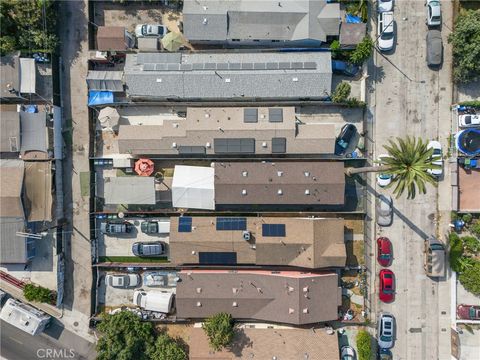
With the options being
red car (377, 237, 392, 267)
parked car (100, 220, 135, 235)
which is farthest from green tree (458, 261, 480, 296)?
parked car (100, 220, 135, 235)

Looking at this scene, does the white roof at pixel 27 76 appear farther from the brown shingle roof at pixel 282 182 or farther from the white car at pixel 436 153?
the white car at pixel 436 153

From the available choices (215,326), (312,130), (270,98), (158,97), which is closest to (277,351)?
(215,326)

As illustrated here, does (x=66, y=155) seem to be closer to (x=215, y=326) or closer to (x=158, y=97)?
(x=158, y=97)

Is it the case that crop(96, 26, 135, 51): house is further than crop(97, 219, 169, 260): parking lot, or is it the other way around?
crop(97, 219, 169, 260): parking lot

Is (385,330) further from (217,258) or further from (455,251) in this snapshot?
(217,258)

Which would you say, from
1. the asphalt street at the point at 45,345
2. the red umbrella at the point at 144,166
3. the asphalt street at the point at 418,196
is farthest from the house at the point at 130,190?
the asphalt street at the point at 418,196

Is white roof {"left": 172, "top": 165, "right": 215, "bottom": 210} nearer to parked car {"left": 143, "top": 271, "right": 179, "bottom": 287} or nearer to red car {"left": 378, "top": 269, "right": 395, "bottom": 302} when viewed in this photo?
parked car {"left": 143, "top": 271, "right": 179, "bottom": 287}
